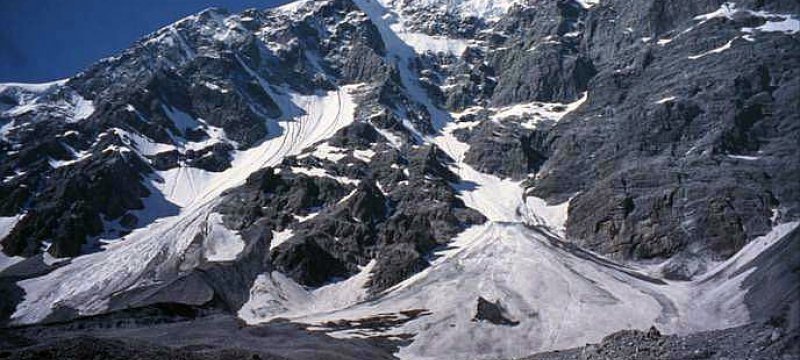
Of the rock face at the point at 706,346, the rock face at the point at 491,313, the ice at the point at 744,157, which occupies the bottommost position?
the rock face at the point at 491,313

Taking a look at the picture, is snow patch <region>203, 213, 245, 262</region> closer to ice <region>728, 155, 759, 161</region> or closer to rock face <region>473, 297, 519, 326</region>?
rock face <region>473, 297, 519, 326</region>

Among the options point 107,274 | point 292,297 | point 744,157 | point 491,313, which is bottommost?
point 491,313

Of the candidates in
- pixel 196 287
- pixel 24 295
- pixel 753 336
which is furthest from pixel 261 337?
pixel 24 295

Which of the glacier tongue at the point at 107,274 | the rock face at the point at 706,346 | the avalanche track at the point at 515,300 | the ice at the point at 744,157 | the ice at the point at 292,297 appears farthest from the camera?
the ice at the point at 744,157

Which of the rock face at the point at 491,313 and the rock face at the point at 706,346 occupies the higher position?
the rock face at the point at 706,346

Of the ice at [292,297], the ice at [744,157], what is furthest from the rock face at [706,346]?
the ice at [744,157]

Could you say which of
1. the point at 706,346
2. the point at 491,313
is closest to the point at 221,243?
the point at 491,313

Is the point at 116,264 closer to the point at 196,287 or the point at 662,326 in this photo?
the point at 196,287

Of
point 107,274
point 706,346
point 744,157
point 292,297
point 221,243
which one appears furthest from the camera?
point 221,243

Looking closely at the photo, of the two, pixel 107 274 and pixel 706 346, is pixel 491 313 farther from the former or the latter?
pixel 107 274

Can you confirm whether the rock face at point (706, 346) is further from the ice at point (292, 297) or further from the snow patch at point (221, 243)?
the snow patch at point (221, 243)

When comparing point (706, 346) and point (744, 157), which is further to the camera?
point (744, 157)
